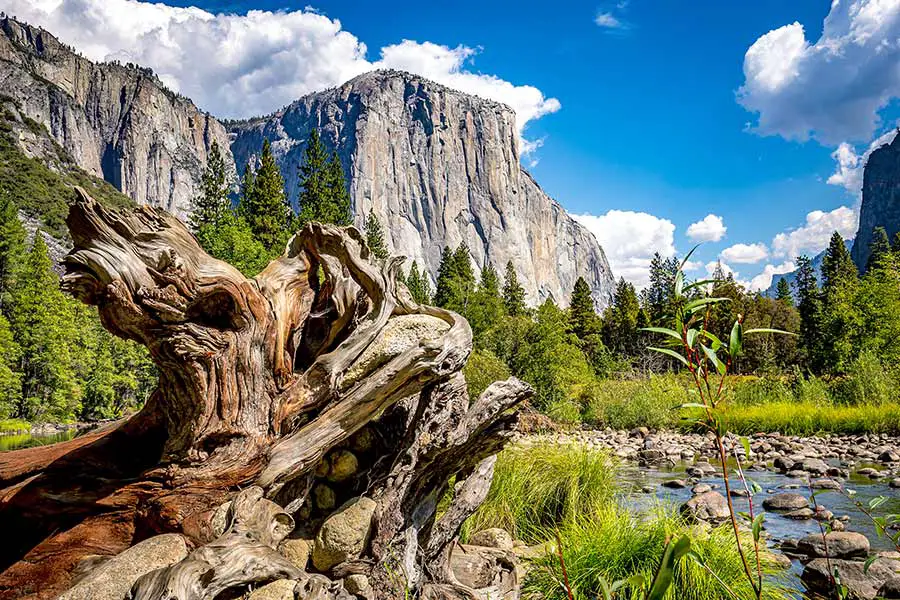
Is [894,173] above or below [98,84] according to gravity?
below

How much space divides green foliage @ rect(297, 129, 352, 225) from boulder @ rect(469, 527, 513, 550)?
1316 inches

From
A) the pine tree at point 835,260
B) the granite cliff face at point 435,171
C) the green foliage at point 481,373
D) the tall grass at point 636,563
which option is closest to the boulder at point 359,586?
the tall grass at point 636,563

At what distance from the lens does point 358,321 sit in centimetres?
478

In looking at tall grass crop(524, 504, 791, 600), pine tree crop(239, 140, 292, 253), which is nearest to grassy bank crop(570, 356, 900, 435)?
tall grass crop(524, 504, 791, 600)

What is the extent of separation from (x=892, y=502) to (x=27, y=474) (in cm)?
1158

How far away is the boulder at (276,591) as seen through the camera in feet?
10.9

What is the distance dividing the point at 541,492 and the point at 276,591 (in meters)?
4.71

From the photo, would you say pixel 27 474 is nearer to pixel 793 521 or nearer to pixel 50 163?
pixel 793 521

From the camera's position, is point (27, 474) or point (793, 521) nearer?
point (27, 474)

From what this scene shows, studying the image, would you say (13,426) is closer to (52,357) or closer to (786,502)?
(52,357)

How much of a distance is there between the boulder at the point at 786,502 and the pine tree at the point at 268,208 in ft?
110

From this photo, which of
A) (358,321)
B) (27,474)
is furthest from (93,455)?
(358,321)

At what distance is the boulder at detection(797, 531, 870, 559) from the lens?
21.7ft

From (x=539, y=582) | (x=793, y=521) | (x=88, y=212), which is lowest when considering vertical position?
(x=793, y=521)
